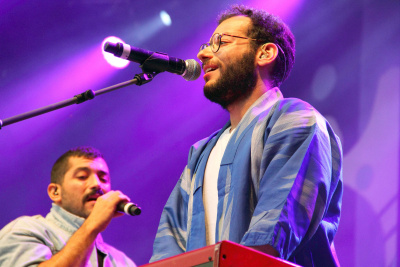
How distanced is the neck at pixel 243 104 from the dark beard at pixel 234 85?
0.01 metres

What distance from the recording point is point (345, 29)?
12.7ft

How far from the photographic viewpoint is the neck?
2.45 meters

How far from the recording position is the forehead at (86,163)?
3486 millimetres

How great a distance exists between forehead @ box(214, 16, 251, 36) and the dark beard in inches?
7.1

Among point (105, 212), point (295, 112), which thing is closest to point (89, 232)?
point (105, 212)

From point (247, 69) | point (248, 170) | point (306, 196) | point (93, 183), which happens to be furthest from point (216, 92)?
point (93, 183)

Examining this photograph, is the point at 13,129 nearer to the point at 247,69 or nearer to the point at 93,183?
the point at 93,183

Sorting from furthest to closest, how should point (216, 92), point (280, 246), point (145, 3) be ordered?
point (145, 3), point (216, 92), point (280, 246)

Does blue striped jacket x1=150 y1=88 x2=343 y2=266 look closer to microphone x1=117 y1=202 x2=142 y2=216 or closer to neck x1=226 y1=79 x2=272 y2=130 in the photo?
neck x1=226 y1=79 x2=272 y2=130

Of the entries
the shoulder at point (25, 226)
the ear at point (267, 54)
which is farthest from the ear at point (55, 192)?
the ear at point (267, 54)

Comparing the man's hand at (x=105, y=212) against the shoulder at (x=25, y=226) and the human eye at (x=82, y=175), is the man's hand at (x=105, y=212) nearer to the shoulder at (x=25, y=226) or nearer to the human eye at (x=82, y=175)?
the shoulder at (x=25, y=226)

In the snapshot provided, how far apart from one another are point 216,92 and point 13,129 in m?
2.04

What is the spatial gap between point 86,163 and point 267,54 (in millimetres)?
1433

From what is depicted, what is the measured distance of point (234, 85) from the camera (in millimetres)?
2461
